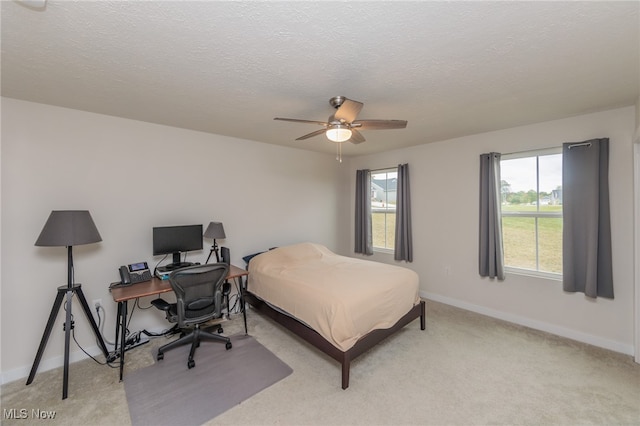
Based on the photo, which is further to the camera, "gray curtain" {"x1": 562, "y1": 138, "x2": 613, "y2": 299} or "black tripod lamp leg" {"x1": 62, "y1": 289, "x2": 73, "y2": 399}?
"gray curtain" {"x1": 562, "y1": 138, "x2": 613, "y2": 299}

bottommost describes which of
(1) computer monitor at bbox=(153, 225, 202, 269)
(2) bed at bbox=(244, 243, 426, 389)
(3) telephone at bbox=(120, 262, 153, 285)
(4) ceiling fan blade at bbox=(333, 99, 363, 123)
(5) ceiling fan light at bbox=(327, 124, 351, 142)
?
(2) bed at bbox=(244, 243, 426, 389)

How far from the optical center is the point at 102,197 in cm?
272

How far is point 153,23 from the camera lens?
138cm

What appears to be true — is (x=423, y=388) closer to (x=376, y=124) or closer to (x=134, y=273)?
(x=376, y=124)

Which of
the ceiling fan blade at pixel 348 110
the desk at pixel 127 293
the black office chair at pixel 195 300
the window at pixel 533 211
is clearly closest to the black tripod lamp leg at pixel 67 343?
the desk at pixel 127 293

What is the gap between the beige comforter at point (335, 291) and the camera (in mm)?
2262

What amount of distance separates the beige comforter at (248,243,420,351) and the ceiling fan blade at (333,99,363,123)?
154 cm

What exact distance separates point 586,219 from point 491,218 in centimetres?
87

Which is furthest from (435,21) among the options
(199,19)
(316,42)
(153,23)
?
(153,23)

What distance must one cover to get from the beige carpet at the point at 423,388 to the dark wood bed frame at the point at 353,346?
0.20 metres

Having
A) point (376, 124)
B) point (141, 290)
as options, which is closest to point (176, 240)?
point (141, 290)

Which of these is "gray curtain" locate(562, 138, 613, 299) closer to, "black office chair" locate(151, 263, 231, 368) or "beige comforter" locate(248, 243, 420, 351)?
"beige comforter" locate(248, 243, 420, 351)

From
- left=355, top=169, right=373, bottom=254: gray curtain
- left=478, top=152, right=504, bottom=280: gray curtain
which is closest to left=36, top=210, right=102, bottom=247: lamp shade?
left=355, top=169, right=373, bottom=254: gray curtain

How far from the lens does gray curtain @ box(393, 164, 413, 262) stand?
4.37 meters
